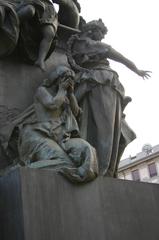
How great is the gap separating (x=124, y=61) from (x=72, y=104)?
188 centimetres

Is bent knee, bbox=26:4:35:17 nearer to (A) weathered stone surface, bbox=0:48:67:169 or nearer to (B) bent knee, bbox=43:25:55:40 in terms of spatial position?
(B) bent knee, bbox=43:25:55:40

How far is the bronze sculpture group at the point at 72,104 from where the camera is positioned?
490 cm

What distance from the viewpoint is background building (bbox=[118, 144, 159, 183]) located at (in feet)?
166

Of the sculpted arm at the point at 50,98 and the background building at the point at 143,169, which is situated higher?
the background building at the point at 143,169

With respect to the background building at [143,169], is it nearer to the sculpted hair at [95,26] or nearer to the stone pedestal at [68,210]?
the sculpted hair at [95,26]

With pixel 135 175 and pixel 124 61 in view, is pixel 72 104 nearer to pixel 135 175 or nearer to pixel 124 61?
pixel 124 61

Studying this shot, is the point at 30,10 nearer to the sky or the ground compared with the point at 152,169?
nearer to the ground

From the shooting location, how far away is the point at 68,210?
4250 mm

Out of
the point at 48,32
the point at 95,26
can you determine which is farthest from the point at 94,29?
the point at 48,32

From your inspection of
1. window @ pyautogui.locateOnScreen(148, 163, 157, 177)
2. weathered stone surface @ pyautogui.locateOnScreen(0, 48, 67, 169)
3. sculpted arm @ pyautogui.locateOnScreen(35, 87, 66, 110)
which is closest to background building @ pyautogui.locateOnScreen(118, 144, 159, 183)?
window @ pyautogui.locateOnScreen(148, 163, 157, 177)

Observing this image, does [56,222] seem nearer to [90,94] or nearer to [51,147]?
[51,147]

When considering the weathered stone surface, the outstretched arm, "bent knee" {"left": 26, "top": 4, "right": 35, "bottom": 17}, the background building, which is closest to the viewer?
the weathered stone surface

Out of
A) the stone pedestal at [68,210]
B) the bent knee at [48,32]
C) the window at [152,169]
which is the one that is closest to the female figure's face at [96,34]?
the bent knee at [48,32]

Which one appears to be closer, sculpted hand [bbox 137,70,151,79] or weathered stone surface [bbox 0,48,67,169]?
weathered stone surface [bbox 0,48,67,169]
